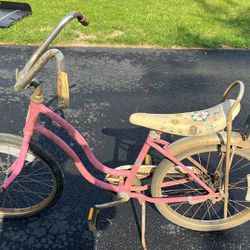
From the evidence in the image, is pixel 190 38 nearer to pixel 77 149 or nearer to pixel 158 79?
pixel 158 79

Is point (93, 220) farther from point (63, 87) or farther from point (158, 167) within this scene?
point (63, 87)

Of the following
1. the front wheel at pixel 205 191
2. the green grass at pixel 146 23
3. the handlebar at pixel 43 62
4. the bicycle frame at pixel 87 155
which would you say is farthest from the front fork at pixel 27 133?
the green grass at pixel 146 23

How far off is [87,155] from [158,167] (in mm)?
548

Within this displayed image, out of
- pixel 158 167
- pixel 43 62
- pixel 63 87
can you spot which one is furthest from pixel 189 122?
pixel 43 62

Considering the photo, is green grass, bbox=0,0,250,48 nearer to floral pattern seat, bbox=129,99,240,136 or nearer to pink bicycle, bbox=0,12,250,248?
pink bicycle, bbox=0,12,250,248

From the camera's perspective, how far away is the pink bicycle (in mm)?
2322

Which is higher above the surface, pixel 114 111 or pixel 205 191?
pixel 205 191

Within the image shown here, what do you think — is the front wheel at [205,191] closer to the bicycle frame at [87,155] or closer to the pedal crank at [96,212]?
the bicycle frame at [87,155]

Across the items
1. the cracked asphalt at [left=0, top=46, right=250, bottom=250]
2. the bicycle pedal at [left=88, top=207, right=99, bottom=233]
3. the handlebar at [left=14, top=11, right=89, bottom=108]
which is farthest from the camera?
the cracked asphalt at [left=0, top=46, right=250, bottom=250]

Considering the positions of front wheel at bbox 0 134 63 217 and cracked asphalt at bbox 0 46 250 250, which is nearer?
front wheel at bbox 0 134 63 217

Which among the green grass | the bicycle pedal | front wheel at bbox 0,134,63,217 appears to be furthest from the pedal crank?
the green grass

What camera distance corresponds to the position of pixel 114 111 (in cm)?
444

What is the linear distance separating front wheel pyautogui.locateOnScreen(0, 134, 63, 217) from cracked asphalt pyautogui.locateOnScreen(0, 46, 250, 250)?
117mm

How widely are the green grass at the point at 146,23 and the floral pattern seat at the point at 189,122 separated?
395 centimetres
